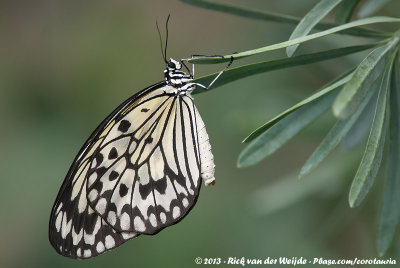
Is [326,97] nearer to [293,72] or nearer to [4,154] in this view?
[293,72]

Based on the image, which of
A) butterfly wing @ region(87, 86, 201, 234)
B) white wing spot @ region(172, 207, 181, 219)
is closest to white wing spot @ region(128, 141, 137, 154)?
butterfly wing @ region(87, 86, 201, 234)

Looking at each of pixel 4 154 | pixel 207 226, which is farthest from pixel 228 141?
pixel 4 154

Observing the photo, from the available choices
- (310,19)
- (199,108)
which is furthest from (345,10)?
(199,108)

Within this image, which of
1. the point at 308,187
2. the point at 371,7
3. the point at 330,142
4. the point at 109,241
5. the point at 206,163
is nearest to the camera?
the point at 330,142

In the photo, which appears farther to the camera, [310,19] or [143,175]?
[143,175]

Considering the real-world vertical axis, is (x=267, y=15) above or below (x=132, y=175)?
above

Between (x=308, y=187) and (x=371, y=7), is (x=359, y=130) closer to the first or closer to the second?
(x=371, y=7)

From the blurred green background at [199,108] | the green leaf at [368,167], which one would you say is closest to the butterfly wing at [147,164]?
the blurred green background at [199,108]

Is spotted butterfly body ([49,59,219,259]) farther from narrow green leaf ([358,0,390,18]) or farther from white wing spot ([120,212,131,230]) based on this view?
narrow green leaf ([358,0,390,18])
